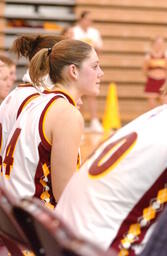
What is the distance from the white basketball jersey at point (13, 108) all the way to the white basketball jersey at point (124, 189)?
1.37 m

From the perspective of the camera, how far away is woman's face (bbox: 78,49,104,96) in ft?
10.3

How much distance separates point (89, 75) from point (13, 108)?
555 mm

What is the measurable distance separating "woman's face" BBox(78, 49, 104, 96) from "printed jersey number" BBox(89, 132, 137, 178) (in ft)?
3.23

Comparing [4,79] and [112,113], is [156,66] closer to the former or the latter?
[112,113]

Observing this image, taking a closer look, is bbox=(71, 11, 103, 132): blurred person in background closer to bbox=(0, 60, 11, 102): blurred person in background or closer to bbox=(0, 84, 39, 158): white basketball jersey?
bbox=(0, 60, 11, 102): blurred person in background

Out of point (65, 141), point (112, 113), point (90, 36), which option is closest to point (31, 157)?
point (65, 141)

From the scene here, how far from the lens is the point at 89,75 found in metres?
3.14

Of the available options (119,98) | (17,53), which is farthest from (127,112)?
(17,53)

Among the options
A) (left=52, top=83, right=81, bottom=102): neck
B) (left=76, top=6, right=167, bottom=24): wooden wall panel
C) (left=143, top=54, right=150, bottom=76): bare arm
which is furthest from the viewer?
(left=76, top=6, right=167, bottom=24): wooden wall panel

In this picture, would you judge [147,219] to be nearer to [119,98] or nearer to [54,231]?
[54,231]

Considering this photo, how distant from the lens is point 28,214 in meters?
1.85

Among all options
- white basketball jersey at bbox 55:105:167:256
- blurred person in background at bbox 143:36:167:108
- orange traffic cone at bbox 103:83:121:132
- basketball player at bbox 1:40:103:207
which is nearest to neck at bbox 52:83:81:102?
basketball player at bbox 1:40:103:207

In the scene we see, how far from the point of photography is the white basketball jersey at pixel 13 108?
139 inches

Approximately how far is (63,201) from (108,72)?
1119cm
